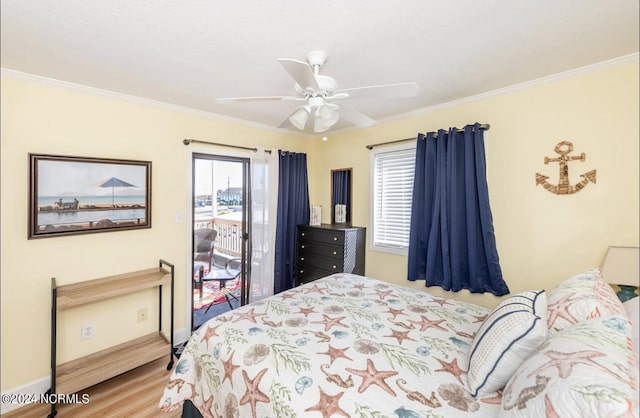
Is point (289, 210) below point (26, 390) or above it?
above

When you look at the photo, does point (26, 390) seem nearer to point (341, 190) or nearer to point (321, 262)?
point (321, 262)

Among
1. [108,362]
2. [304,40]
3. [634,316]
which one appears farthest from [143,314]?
[634,316]

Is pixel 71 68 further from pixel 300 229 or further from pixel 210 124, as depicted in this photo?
pixel 300 229

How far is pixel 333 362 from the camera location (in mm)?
1308

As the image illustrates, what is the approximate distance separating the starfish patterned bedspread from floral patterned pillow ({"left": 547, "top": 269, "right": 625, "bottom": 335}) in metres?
0.42

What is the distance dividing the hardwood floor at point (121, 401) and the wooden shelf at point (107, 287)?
0.72 metres

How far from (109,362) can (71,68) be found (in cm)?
228

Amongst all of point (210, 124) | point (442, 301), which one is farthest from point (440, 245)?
point (210, 124)

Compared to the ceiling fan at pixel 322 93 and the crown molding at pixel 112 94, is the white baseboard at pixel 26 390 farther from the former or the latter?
the ceiling fan at pixel 322 93

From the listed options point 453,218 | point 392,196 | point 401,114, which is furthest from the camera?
point 392,196

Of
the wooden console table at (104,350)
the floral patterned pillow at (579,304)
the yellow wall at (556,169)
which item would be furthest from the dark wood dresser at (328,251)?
the floral patterned pillow at (579,304)

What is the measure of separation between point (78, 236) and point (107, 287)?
1.63ft

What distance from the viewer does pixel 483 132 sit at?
2547mm

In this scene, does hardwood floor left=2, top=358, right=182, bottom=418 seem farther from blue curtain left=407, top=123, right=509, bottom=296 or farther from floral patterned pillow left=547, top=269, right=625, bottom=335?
blue curtain left=407, top=123, right=509, bottom=296
